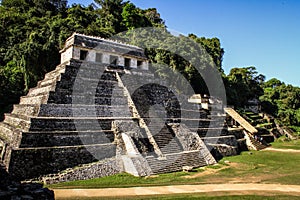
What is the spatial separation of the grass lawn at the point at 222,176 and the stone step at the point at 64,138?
2.26 meters

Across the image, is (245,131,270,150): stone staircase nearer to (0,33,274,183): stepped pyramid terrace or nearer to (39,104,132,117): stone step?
(0,33,274,183): stepped pyramid terrace

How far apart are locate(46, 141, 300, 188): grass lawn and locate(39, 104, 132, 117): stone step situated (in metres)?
4.10

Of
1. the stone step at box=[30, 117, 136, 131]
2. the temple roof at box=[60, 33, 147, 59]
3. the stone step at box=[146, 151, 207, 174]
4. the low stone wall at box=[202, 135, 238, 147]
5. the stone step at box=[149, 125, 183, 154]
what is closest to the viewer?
the stone step at box=[30, 117, 136, 131]

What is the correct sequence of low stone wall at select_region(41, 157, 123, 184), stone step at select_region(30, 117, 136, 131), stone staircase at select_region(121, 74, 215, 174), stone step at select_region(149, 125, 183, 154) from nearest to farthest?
low stone wall at select_region(41, 157, 123, 184)
stone step at select_region(30, 117, 136, 131)
stone staircase at select_region(121, 74, 215, 174)
stone step at select_region(149, 125, 183, 154)

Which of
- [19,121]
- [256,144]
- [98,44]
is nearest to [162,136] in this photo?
[19,121]

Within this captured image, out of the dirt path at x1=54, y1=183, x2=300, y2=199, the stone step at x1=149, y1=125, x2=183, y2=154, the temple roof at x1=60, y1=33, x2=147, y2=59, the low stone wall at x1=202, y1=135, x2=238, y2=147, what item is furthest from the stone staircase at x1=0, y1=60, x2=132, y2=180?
the low stone wall at x1=202, y1=135, x2=238, y2=147

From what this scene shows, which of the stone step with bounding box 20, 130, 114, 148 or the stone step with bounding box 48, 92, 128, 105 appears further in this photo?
the stone step with bounding box 48, 92, 128, 105

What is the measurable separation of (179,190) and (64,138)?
5.97m

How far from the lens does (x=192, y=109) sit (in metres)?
20.1

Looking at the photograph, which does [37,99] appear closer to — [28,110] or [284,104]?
[28,110]

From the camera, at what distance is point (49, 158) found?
10.8 meters

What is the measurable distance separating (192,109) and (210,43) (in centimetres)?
2122

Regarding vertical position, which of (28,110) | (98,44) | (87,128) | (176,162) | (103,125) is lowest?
(176,162)

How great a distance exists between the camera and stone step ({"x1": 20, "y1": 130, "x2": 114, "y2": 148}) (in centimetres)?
1096
